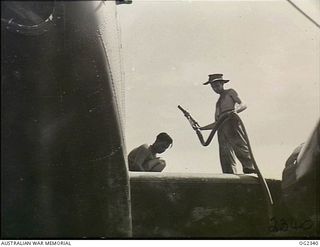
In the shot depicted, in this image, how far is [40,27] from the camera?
145 centimetres

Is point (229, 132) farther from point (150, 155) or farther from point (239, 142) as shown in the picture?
point (150, 155)

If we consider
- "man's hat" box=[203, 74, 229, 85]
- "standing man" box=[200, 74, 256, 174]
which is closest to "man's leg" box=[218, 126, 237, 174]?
"standing man" box=[200, 74, 256, 174]

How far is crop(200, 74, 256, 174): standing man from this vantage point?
2.62 m

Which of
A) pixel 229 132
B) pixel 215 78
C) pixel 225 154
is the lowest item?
pixel 225 154

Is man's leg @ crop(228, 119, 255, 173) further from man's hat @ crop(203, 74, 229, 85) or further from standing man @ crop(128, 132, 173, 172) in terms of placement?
standing man @ crop(128, 132, 173, 172)

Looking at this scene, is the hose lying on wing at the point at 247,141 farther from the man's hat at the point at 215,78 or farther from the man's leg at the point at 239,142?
the man's hat at the point at 215,78

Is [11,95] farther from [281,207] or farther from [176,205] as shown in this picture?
[281,207]

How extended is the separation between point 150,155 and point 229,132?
21.7 inches

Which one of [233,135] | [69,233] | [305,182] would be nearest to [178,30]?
[233,135]

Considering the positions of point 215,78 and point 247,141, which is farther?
point 215,78

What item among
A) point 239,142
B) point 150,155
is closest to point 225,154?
point 239,142

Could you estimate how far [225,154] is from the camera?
269cm

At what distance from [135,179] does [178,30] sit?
3.29ft

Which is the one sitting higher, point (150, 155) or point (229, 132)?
point (229, 132)
